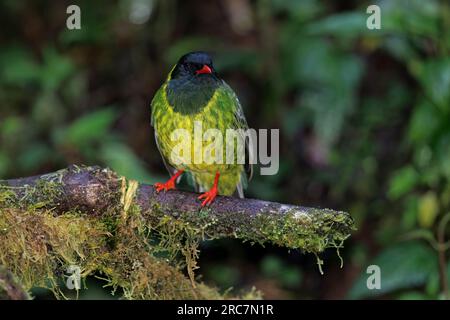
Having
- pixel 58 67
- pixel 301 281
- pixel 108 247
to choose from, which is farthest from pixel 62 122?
pixel 108 247

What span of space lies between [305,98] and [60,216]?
3.81 meters

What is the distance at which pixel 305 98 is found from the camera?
6.05m

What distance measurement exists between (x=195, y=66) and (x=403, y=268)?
1940 mm

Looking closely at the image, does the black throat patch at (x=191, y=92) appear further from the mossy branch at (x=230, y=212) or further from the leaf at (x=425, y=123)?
the leaf at (x=425, y=123)

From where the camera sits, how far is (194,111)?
3232mm

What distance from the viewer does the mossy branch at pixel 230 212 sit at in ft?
8.28

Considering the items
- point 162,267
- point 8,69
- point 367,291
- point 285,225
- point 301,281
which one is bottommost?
point 301,281

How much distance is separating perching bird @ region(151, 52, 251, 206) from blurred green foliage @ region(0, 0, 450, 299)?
136cm

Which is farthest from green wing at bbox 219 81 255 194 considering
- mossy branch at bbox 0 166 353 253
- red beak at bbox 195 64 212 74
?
mossy branch at bbox 0 166 353 253

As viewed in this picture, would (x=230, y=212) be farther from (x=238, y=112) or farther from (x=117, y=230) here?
(x=238, y=112)

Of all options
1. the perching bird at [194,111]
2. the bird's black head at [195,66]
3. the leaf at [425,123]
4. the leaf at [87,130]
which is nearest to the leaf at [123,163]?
the leaf at [87,130]

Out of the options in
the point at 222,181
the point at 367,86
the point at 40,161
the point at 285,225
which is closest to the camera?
the point at 285,225

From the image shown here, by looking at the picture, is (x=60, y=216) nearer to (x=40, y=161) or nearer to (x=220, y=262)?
(x=40, y=161)

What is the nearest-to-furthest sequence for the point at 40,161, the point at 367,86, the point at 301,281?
the point at 40,161
the point at 301,281
the point at 367,86
